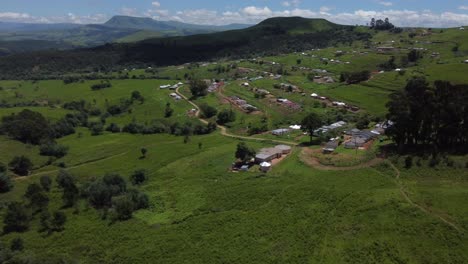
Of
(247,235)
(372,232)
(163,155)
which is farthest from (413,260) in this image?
(163,155)

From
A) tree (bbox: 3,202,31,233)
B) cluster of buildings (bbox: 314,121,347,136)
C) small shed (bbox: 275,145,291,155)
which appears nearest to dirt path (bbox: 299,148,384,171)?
small shed (bbox: 275,145,291,155)

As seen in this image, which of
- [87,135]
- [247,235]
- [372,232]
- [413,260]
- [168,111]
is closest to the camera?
[413,260]

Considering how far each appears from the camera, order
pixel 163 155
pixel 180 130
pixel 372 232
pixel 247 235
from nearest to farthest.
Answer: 1. pixel 372 232
2. pixel 247 235
3. pixel 163 155
4. pixel 180 130

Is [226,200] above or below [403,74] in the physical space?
below

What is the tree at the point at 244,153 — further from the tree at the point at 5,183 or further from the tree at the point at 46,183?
the tree at the point at 5,183

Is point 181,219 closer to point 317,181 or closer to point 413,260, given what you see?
point 317,181

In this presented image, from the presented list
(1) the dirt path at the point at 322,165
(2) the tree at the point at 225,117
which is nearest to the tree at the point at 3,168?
(2) the tree at the point at 225,117

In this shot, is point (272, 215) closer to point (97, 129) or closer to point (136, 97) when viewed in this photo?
point (97, 129)
